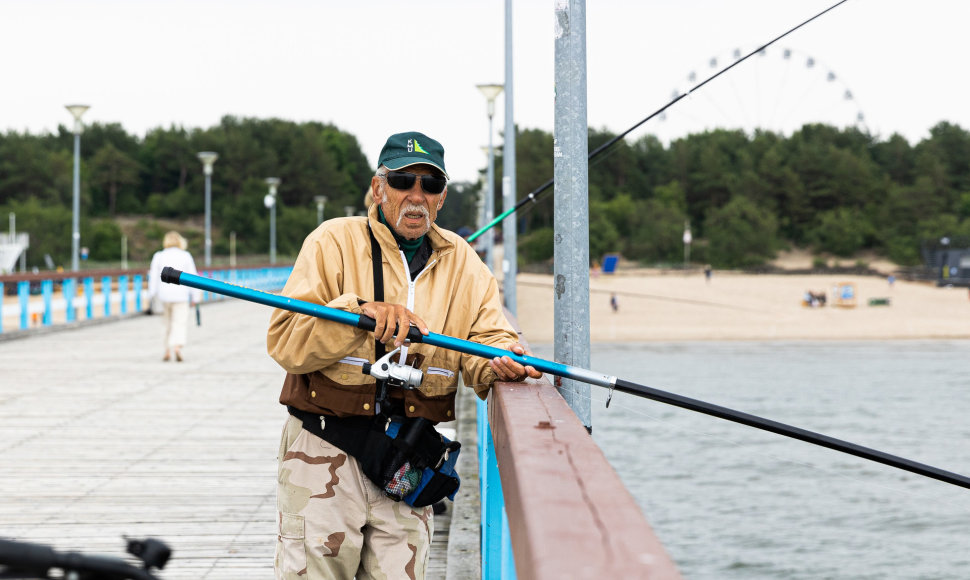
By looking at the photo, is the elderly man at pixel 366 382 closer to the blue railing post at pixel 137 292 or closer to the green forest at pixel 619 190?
the blue railing post at pixel 137 292

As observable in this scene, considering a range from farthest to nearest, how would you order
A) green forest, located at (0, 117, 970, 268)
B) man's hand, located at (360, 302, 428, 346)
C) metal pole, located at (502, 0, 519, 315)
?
1. green forest, located at (0, 117, 970, 268)
2. metal pole, located at (502, 0, 519, 315)
3. man's hand, located at (360, 302, 428, 346)

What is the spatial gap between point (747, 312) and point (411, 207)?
45883 millimetres

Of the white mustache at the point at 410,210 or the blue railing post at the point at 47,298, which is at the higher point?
the white mustache at the point at 410,210

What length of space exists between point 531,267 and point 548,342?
2184 inches

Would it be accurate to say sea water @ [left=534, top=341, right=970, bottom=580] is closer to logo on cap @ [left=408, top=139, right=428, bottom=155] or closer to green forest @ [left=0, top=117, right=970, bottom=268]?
logo on cap @ [left=408, top=139, right=428, bottom=155]

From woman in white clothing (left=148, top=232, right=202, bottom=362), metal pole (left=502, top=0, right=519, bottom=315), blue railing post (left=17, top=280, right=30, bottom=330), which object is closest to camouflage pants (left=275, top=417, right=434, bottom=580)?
woman in white clothing (left=148, top=232, right=202, bottom=362)

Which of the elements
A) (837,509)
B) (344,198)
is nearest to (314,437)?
(837,509)

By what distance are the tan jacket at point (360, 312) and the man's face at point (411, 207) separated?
0.04 m

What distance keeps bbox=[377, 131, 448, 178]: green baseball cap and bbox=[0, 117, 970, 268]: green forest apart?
76.5 metres

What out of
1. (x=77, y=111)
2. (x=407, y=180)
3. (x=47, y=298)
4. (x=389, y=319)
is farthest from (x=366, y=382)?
(x=77, y=111)

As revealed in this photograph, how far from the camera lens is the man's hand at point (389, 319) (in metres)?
2.57

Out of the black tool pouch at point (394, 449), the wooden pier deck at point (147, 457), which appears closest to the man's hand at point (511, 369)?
Result: the black tool pouch at point (394, 449)

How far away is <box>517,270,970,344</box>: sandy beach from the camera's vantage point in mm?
37781

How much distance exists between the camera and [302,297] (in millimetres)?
2676
